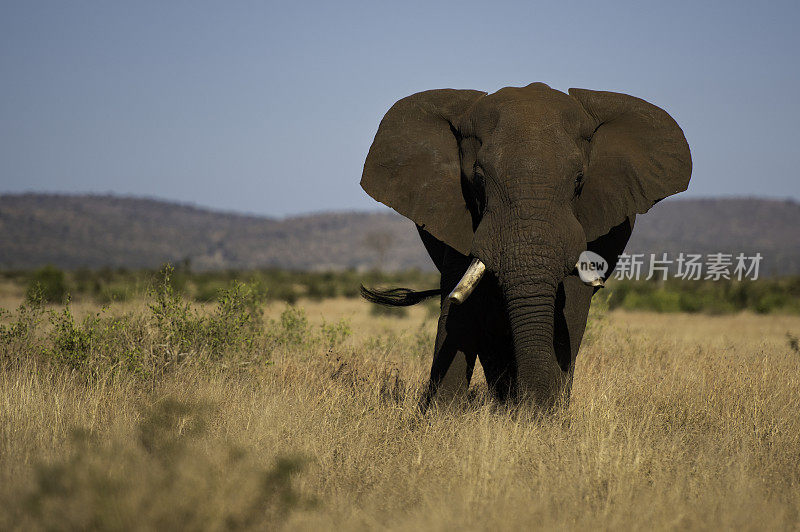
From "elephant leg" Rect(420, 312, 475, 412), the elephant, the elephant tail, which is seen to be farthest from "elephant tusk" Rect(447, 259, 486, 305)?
the elephant tail

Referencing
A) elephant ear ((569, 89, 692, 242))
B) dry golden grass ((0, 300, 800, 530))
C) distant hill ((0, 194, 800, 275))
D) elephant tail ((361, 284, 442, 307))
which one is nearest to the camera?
dry golden grass ((0, 300, 800, 530))

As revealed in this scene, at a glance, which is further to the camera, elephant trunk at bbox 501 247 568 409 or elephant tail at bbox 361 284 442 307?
elephant tail at bbox 361 284 442 307

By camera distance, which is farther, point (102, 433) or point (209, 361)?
A: point (209, 361)

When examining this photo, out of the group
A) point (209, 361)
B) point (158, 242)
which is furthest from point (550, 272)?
point (158, 242)

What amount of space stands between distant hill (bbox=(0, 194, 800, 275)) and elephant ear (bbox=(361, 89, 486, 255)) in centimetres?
9154

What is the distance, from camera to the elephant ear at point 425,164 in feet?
19.3

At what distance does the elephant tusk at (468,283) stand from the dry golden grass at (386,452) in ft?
3.20

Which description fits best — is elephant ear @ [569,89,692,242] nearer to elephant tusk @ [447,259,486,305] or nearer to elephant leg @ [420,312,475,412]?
elephant tusk @ [447,259,486,305]

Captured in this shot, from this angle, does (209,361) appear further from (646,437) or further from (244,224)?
(244,224)

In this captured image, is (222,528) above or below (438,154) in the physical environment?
below

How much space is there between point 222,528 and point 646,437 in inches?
141

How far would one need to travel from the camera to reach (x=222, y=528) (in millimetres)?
3641

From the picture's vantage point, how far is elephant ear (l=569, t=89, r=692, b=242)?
588 centimetres

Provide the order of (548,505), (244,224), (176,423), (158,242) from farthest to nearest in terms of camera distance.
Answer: (244,224)
(158,242)
(176,423)
(548,505)
